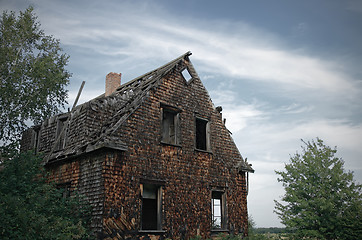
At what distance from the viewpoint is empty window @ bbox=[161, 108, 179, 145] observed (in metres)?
15.0

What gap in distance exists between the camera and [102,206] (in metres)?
11.2

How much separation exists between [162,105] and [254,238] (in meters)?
7.25

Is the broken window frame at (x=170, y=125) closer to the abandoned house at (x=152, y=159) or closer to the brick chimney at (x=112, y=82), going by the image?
the abandoned house at (x=152, y=159)

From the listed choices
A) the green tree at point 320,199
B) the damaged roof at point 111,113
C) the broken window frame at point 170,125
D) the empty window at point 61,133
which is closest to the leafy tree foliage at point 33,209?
the empty window at point 61,133

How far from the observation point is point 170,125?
15336mm

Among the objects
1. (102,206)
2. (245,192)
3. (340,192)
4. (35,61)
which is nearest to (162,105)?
(102,206)

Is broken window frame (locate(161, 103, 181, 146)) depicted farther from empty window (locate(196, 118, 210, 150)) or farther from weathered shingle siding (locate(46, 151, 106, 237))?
weathered shingle siding (locate(46, 151, 106, 237))

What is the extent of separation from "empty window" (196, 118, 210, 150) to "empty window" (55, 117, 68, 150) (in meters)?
6.40

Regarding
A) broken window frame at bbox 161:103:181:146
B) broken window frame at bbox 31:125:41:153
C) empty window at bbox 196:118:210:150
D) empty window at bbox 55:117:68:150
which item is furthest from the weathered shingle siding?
empty window at bbox 196:118:210:150

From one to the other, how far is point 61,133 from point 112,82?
6474mm

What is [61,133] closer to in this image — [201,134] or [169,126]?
[169,126]

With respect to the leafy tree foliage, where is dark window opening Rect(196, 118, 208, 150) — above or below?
above

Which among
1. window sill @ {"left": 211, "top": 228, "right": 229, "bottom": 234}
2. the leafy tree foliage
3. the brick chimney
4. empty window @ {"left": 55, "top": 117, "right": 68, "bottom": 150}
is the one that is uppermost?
the brick chimney

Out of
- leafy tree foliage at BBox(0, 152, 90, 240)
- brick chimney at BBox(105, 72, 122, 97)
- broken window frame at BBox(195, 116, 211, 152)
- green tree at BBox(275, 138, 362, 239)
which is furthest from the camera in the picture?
green tree at BBox(275, 138, 362, 239)
